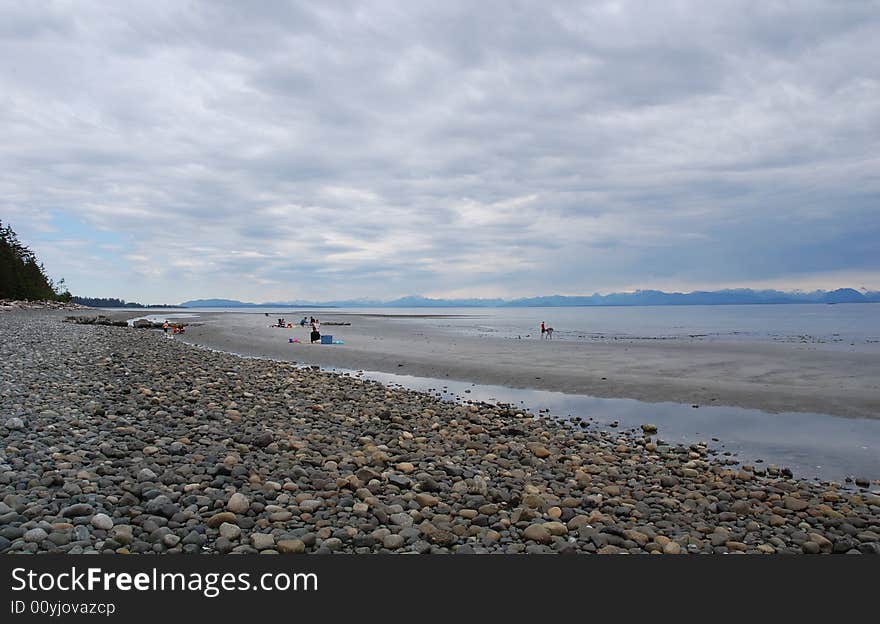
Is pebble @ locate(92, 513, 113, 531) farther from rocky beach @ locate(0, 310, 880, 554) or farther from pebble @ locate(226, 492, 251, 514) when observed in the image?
pebble @ locate(226, 492, 251, 514)

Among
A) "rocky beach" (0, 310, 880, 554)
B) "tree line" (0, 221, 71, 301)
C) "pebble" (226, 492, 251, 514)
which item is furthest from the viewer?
"tree line" (0, 221, 71, 301)

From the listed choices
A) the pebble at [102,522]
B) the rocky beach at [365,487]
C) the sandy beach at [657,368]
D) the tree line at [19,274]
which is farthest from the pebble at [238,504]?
the tree line at [19,274]

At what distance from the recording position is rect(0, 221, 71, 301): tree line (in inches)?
3944

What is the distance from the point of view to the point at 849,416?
15781 millimetres

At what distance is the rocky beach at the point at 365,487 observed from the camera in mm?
5930

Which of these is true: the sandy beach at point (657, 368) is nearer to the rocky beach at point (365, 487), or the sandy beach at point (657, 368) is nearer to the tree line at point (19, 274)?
the rocky beach at point (365, 487)

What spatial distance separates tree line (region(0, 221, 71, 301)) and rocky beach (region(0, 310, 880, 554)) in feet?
370

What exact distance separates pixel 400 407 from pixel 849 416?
525 inches

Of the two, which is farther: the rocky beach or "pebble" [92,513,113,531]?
the rocky beach

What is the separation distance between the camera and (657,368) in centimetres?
2652

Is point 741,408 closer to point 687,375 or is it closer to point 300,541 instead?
point 687,375

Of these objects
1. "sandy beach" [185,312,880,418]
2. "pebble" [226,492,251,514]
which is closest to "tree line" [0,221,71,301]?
"sandy beach" [185,312,880,418]

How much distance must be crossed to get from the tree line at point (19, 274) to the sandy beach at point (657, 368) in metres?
87.7

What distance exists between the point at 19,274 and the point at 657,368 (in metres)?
124
